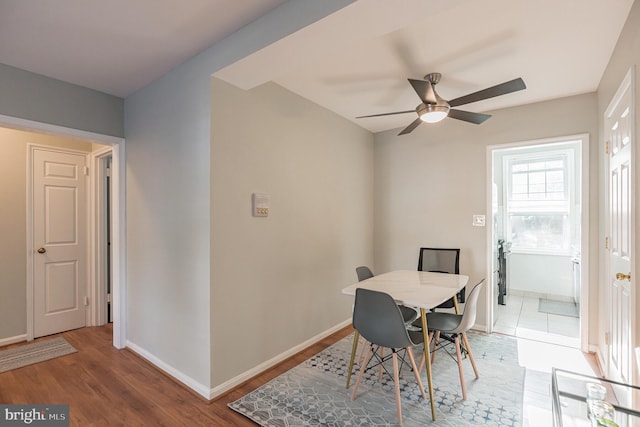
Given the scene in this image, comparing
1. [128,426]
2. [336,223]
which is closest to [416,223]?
[336,223]

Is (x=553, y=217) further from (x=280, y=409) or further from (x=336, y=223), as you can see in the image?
(x=280, y=409)

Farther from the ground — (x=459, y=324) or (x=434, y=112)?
(x=434, y=112)

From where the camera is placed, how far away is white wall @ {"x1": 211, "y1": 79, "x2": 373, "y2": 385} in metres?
2.33

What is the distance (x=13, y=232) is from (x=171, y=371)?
236 centimetres

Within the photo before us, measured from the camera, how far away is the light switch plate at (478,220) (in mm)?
3532

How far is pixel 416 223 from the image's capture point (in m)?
3.98

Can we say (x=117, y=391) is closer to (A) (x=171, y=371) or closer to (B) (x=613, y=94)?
(A) (x=171, y=371)

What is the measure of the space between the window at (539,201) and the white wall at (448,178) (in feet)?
→ 6.36

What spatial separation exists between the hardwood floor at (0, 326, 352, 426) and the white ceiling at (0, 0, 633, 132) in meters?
2.34

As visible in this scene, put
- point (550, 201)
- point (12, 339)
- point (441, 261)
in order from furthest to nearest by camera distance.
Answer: point (550, 201), point (441, 261), point (12, 339)

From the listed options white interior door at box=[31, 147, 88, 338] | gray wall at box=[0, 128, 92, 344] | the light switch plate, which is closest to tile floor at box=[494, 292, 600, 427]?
the light switch plate

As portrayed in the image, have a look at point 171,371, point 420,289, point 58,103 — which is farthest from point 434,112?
point 58,103

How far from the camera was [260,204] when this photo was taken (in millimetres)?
2592

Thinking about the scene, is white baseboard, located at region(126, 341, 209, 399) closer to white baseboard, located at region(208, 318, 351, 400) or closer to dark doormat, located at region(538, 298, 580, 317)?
white baseboard, located at region(208, 318, 351, 400)
